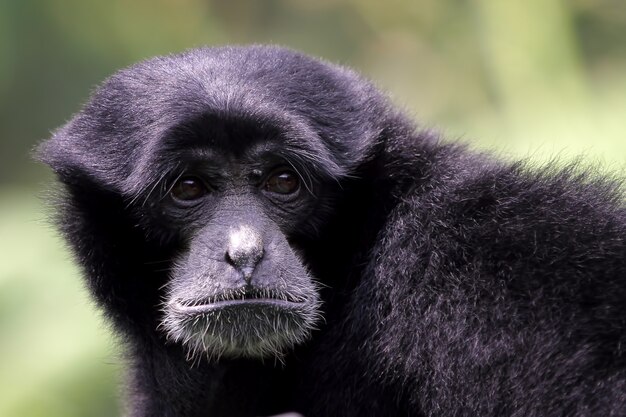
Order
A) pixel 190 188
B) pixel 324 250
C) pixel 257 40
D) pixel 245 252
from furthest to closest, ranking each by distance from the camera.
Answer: pixel 257 40 < pixel 324 250 < pixel 190 188 < pixel 245 252

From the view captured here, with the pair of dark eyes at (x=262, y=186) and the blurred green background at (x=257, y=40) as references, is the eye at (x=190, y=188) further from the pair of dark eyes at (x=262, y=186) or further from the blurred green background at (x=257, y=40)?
the blurred green background at (x=257, y=40)

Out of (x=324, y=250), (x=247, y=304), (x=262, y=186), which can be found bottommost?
(x=247, y=304)

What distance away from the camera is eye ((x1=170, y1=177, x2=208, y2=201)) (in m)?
4.00

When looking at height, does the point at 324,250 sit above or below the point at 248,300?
above

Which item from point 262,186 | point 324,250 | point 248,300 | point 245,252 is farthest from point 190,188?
A: point 324,250

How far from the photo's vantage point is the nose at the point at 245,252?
12.2 feet

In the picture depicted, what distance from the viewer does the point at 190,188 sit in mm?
4008

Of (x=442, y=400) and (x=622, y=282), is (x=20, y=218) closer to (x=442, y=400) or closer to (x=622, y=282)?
(x=442, y=400)

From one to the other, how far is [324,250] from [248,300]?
59 centimetres

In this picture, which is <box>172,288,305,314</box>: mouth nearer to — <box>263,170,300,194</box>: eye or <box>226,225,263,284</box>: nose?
<box>226,225,263,284</box>: nose

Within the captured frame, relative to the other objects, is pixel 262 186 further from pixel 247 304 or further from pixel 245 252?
pixel 247 304

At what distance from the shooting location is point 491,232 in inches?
143

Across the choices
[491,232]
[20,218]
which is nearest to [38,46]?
[20,218]

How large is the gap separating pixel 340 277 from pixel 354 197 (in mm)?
378
